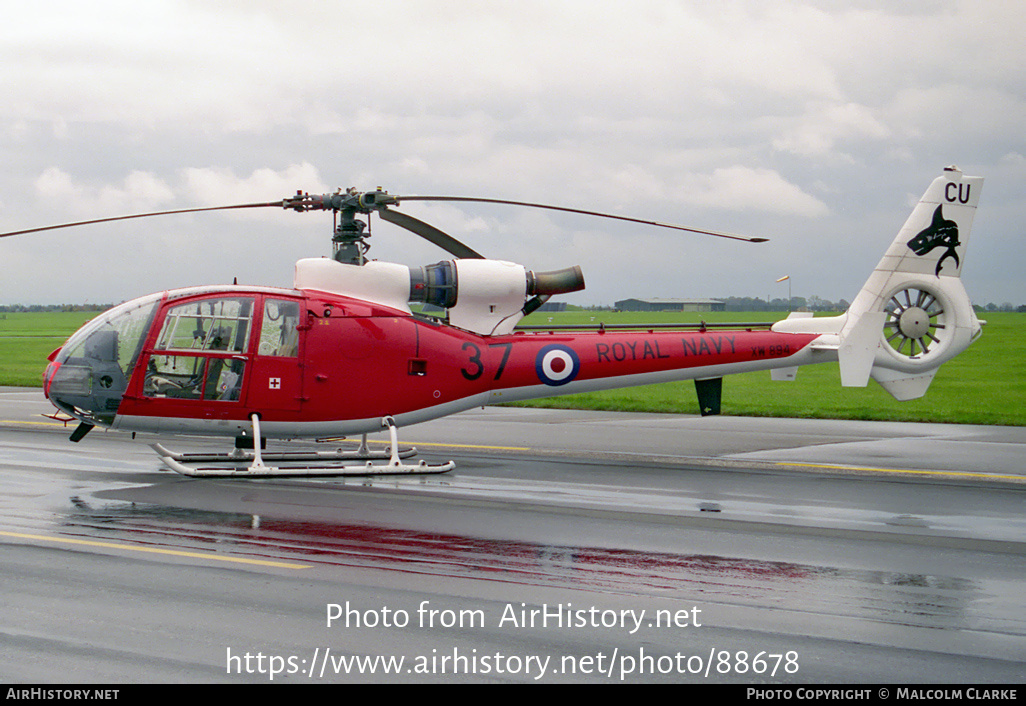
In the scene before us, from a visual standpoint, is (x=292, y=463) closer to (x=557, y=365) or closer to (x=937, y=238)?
(x=557, y=365)

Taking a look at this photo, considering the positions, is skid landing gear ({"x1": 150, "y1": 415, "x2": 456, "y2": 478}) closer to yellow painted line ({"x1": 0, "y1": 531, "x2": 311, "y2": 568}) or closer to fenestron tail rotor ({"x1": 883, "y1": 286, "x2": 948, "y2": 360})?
yellow painted line ({"x1": 0, "y1": 531, "x2": 311, "y2": 568})

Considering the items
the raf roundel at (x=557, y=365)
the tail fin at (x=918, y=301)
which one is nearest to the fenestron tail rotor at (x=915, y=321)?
the tail fin at (x=918, y=301)

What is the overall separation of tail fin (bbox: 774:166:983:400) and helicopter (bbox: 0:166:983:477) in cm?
2

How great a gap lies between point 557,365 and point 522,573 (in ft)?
20.1

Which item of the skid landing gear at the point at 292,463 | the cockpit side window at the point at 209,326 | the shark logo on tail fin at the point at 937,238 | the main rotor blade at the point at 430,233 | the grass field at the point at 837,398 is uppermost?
the shark logo on tail fin at the point at 937,238

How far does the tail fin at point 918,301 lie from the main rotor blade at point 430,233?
5.66 m

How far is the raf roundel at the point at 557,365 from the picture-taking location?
13062 mm

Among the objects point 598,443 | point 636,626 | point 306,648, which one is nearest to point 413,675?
point 306,648

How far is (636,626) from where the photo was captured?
5984 mm

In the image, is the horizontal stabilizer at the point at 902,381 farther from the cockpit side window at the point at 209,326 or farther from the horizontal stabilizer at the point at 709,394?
the cockpit side window at the point at 209,326

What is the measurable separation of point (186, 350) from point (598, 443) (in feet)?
23.5

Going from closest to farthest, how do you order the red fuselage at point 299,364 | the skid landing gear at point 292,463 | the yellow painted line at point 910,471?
the skid landing gear at point 292,463 < the red fuselage at point 299,364 < the yellow painted line at point 910,471

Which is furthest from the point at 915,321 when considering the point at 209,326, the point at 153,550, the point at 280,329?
the point at 153,550

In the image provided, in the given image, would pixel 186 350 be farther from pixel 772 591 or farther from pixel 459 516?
pixel 772 591
